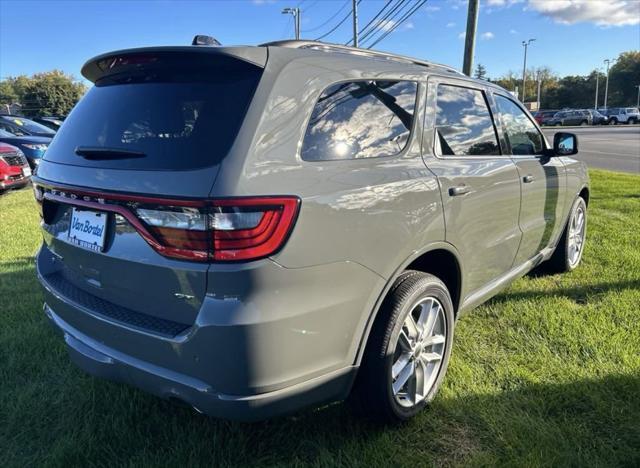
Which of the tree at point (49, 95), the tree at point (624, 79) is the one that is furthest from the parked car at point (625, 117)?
the tree at point (49, 95)

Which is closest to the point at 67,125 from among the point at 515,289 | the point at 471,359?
the point at 471,359

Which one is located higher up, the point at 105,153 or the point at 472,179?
the point at 105,153

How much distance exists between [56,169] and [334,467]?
1.91 metres

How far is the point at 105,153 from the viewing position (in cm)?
215

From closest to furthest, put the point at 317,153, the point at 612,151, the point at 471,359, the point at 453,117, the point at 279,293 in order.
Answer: the point at 279,293, the point at 317,153, the point at 453,117, the point at 471,359, the point at 612,151

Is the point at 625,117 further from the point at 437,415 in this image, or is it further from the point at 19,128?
the point at 437,415

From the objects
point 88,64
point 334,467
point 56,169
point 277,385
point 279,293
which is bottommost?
point 334,467

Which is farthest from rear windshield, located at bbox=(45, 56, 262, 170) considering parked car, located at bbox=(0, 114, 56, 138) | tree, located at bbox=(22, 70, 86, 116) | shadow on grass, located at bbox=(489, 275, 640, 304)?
tree, located at bbox=(22, 70, 86, 116)

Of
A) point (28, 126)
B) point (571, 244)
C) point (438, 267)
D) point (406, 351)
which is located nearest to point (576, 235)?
point (571, 244)

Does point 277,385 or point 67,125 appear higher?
point 67,125

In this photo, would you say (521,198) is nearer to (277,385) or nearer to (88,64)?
(277,385)

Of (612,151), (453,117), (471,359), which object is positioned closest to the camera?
(453,117)

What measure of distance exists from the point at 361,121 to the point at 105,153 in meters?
1.13

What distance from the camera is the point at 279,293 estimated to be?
1805 mm
